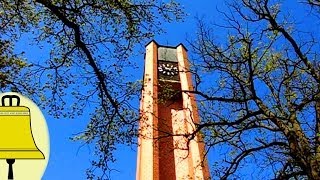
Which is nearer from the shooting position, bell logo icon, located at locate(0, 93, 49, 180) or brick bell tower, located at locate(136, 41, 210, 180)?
bell logo icon, located at locate(0, 93, 49, 180)

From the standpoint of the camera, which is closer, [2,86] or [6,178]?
[6,178]

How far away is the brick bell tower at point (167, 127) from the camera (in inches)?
935

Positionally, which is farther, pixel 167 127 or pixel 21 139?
pixel 167 127

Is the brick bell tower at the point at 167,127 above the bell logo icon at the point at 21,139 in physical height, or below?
above

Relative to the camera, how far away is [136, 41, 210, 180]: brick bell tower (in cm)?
2375

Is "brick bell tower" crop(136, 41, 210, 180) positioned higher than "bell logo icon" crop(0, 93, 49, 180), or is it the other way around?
"brick bell tower" crop(136, 41, 210, 180)

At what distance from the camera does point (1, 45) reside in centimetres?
684

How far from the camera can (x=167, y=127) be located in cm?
2998

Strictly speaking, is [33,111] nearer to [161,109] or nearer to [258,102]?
[258,102]

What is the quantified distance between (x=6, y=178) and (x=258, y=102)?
7.65 meters

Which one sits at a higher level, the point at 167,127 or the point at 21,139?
the point at 167,127

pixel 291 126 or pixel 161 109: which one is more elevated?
pixel 161 109

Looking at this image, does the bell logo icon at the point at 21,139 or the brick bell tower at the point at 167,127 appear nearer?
the bell logo icon at the point at 21,139

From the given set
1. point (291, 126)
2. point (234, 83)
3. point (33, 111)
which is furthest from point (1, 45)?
point (33, 111)
